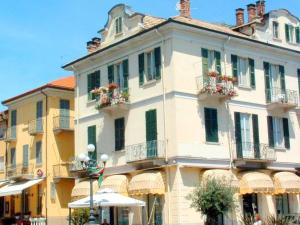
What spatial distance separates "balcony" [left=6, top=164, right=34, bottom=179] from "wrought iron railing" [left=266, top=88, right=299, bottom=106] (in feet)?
61.2

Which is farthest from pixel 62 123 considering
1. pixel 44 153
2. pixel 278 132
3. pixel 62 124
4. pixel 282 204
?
pixel 282 204

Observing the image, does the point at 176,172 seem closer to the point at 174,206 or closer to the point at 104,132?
the point at 174,206

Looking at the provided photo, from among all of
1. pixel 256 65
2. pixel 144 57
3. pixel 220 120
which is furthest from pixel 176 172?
pixel 256 65

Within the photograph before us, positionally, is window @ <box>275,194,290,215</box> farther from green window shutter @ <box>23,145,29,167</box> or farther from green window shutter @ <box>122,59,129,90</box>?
green window shutter @ <box>23,145,29,167</box>

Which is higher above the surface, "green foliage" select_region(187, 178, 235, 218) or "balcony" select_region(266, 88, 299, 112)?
"balcony" select_region(266, 88, 299, 112)

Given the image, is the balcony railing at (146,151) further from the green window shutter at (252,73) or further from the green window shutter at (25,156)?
the green window shutter at (25,156)

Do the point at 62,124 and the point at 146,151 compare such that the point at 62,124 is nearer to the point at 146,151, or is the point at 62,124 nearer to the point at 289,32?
the point at 146,151

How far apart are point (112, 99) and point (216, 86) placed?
6289 millimetres

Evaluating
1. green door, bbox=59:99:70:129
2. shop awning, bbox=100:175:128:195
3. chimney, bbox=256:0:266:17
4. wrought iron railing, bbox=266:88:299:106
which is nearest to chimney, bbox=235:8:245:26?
chimney, bbox=256:0:266:17

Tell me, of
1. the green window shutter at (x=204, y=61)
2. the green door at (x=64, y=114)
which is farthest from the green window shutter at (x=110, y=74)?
the green door at (x=64, y=114)

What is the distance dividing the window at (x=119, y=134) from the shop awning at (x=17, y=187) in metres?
9.62

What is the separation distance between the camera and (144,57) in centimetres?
3250

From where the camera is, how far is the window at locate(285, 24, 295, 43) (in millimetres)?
37500

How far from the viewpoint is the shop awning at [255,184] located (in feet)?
102
